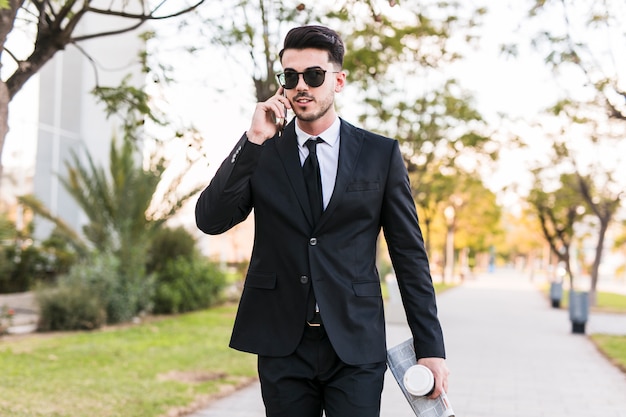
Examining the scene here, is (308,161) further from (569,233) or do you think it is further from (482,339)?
(569,233)

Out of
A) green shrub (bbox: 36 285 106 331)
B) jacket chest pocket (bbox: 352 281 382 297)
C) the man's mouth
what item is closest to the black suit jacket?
jacket chest pocket (bbox: 352 281 382 297)

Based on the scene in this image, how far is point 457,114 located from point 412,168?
1.58 meters

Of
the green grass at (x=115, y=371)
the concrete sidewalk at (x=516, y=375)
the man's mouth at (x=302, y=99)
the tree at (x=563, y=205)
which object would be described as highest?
the tree at (x=563, y=205)

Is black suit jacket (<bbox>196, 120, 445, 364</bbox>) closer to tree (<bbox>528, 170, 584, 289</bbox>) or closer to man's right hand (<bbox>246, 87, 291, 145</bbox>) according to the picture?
man's right hand (<bbox>246, 87, 291, 145</bbox>)

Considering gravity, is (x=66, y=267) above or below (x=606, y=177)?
below

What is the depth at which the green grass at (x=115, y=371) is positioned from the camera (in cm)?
702

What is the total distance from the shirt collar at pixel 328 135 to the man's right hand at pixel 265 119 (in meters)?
0.24

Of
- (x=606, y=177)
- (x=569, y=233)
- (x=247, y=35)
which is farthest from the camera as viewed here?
(x=569, y=233)

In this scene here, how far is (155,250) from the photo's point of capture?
1820cm

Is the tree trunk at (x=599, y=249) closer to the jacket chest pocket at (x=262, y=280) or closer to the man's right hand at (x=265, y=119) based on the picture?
the jacket chest pocket at (x=262, y=280)

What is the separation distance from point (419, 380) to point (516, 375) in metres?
8.33

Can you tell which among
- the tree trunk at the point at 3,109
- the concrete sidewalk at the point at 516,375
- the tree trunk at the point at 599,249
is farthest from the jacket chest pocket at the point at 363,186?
the tree trunk at the point at 599,249

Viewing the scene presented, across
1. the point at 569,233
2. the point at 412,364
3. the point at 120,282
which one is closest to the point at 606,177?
the point at 569,233

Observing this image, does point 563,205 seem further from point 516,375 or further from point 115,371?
point 115,371
